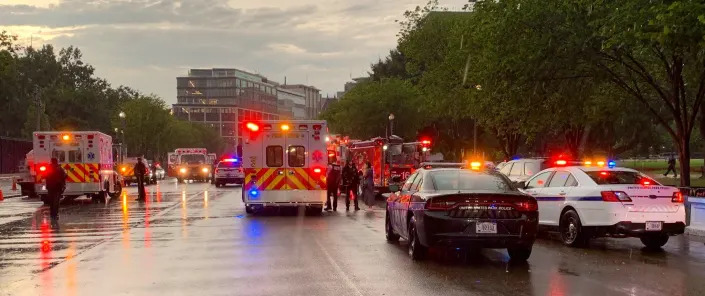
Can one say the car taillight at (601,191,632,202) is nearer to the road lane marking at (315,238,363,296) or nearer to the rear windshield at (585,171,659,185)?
the rear windshield at (585,171,659,185)

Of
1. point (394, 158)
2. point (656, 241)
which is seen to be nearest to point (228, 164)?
point (394, 158)

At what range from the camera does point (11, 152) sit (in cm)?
7019

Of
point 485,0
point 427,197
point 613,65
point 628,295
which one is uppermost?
point 485,0

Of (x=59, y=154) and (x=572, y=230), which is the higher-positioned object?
(x=59, y=154)

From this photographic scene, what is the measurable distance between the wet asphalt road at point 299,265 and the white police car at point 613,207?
376 mm

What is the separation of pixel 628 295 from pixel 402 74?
71.6m

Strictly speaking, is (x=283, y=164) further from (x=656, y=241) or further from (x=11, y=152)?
(x=11, y=152)

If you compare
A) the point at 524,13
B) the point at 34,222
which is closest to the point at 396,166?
the point at 524,13

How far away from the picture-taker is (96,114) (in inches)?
4855

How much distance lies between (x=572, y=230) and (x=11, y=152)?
2511 inches

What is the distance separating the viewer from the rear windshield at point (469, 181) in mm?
13078

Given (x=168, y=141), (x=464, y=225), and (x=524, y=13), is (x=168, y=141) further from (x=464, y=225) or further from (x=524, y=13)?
(x=464, y=225)

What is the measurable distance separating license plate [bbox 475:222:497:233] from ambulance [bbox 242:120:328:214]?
1235 centimetres

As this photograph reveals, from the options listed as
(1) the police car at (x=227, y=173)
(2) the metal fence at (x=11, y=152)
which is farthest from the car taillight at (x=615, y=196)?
(2) the metal fence at (x=11, y=152)
